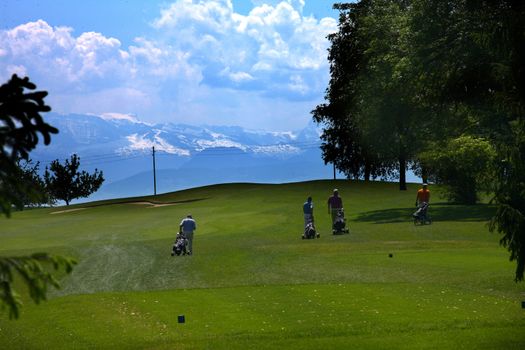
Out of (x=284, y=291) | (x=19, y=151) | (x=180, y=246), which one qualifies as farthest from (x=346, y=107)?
(x=19, y=151)

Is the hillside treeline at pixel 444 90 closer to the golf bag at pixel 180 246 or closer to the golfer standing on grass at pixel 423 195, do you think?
the golfer standing on grass at pixel 423 195

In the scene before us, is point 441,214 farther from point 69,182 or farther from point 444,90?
point 69,182

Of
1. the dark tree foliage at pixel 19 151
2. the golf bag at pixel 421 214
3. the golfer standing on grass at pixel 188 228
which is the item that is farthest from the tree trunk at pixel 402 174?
the dark tree foliage at pixel 19 151

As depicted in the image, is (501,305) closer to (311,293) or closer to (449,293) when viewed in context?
(449,293)

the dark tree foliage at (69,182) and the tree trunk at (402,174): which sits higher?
the dark tree foliage at (69,182)

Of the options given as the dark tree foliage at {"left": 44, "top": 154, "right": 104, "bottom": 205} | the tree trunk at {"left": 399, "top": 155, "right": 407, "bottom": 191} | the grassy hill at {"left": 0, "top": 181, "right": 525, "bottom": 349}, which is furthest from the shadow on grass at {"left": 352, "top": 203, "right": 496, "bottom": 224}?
the dark tree foliage at {"left": 44, "top": 154, "right": 104, "bottom": 205}

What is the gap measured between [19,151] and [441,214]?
43226mm

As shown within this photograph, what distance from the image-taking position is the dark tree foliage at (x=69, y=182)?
11175 centimetres

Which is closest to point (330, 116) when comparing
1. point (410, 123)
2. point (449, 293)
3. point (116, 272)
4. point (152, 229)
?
point (410, 123)

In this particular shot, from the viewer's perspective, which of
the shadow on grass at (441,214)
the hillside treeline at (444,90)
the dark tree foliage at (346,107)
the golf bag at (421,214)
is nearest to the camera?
the hillside treeline at (444,90)

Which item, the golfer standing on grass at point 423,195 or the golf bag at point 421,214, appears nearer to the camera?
the golfer standing on grass at point 423,195

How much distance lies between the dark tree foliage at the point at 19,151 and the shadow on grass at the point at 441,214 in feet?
127

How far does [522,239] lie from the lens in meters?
16.4

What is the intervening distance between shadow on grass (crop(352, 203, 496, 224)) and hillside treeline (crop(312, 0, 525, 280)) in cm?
167
